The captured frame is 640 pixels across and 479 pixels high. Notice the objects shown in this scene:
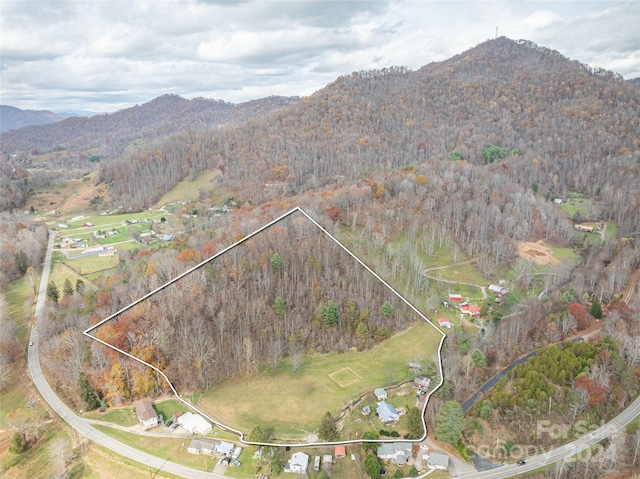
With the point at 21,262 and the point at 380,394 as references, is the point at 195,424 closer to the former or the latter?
the point at 380,394

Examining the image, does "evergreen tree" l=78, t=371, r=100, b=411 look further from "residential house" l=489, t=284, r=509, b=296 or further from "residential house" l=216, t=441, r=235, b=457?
"residential house" l=489, t=284, r=509, b=296

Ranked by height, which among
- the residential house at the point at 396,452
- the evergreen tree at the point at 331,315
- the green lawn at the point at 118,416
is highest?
the evergreen tree at the point at 331,315

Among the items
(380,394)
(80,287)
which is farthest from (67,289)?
(380,394)

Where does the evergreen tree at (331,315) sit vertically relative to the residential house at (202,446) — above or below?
above

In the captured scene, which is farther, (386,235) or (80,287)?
(80,287)

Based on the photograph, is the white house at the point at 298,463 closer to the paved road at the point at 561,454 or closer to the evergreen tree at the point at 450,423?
the evergreen tree at the point at 450,423

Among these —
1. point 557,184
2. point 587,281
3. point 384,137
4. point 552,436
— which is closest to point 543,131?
point 557,184

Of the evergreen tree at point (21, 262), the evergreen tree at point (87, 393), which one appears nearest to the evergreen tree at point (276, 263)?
the evergreen tree at point (87, 393)
